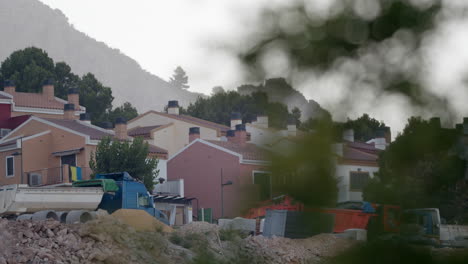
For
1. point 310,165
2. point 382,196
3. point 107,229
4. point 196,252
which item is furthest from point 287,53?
point 107,229

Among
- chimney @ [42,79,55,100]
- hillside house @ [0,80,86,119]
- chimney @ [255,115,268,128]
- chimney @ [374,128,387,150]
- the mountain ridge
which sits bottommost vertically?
chimney @ [374,128,387,150]

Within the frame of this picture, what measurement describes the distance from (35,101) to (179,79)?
48474 mm

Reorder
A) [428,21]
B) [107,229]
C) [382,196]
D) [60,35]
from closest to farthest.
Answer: [428,21] → [382,196] → [60,35] → [107,229]

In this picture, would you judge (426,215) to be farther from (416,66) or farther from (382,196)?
(416,66)

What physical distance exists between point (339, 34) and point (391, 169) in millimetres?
421

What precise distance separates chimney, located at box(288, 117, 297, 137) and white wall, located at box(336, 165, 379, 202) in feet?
0.53

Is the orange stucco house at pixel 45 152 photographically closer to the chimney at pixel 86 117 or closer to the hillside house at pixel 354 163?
the chimney at pixel 86 117

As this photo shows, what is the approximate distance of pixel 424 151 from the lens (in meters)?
2.24

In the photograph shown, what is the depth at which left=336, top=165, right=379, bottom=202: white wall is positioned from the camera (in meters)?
2.35

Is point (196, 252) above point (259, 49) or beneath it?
beneath

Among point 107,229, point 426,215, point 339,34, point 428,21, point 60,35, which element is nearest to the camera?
point 428,21

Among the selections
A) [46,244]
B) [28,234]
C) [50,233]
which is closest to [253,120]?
[46,244]

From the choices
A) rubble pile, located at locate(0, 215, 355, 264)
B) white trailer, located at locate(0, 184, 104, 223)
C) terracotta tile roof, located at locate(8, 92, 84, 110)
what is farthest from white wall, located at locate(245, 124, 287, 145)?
terracotta tile roof, located at locate(8, 92, 84, 110)

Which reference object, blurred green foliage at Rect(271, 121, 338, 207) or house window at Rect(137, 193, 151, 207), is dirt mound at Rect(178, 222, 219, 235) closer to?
blurred green foliage at Rect(271, 121, 338, 207)
